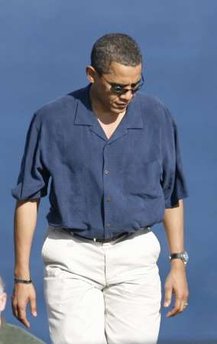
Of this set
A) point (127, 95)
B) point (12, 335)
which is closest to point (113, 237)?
point (127, 95)

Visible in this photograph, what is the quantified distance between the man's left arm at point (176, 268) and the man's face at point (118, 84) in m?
0.42

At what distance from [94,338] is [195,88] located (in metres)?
2.25

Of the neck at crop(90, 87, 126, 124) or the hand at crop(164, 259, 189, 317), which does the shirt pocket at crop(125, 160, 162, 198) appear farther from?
the hand at crop(164, 259, 189, 317)

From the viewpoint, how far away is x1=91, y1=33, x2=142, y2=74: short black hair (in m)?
4.89

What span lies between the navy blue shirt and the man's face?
0.11 meters

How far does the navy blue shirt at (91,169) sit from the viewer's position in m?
4.96

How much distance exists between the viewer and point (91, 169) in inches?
195

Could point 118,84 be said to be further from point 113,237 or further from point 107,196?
point 113,237

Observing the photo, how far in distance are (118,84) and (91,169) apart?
0.88ft

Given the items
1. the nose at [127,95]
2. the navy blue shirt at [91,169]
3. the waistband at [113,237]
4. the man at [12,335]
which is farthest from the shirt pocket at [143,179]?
the man at [12,335]

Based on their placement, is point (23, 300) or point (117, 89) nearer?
point (117, 89)

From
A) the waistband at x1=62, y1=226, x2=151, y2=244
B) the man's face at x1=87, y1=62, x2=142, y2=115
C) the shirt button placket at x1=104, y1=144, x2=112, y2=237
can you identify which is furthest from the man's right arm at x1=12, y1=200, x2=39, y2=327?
the man's face at x1=87, y1=62, x2=142, y2=115

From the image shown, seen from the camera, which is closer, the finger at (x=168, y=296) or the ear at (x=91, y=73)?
the ear at (x=91, y=73)

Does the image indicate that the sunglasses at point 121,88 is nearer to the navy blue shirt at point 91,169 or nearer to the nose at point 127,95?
the nose at point 127,95
